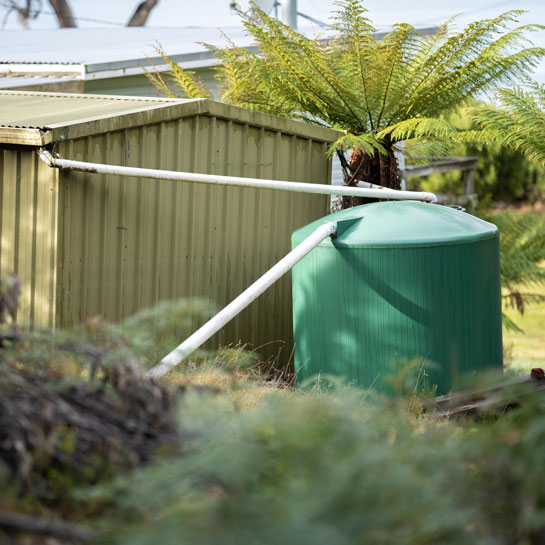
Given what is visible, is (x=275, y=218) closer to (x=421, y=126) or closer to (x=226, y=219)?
(x=226, y=219)

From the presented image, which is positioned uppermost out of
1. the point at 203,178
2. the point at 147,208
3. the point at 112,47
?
the point at 112,47

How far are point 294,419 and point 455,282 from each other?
11.2 ft

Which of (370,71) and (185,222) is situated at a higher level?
(370,71)

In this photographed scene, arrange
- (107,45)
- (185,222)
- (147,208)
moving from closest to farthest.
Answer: (147,208) < (185,222) < (107,45)

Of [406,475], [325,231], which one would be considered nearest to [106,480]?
[406,475]

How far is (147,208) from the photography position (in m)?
5.78

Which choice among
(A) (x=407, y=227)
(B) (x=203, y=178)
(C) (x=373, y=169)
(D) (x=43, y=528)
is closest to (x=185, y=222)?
(B) (x=203, y=178)

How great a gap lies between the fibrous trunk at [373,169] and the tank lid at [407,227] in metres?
2.02

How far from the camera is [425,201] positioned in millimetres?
6254

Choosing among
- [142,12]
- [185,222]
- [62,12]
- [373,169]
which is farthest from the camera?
[142,12]

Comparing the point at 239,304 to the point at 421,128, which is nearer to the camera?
the point at 239,304

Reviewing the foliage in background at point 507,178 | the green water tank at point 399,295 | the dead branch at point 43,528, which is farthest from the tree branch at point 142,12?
the dead branch at point 43,528

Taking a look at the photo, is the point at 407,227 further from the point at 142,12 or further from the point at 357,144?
the point at 142,12

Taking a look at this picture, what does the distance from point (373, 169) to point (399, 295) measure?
2.79m
